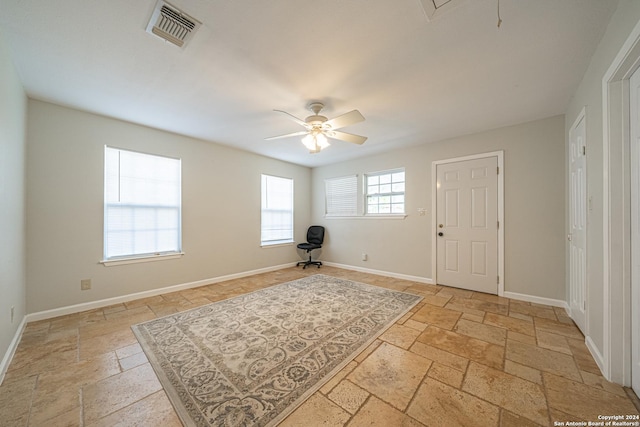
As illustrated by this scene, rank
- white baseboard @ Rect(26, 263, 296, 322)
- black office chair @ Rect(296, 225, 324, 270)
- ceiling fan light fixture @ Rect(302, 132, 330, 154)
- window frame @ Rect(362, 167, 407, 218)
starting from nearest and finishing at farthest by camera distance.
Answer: white baseboard @ Rect(26, 263, 296, 322) < ceiling fan light fixture @ Rect(302, 132, 330, 154) < window frame @ Rect(362, 167, 407, 218) < black office chair @ Rect(296, 225, 324, 270)

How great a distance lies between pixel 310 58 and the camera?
1933mm

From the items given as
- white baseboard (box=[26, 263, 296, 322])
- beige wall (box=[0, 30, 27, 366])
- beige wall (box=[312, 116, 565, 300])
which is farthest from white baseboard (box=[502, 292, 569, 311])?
beige wall (box=[0, 30, 27, 366])

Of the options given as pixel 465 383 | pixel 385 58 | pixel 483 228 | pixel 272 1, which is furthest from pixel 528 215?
pixel 272 1

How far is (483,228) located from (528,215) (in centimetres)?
56

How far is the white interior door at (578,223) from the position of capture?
7.43ft

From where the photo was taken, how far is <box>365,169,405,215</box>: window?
4582 mm

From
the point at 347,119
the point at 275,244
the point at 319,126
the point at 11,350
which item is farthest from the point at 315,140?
the point at 11,350

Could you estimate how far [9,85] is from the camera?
77.8 inches

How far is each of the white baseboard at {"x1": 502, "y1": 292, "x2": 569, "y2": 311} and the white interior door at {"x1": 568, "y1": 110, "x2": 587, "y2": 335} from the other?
296 millimetres

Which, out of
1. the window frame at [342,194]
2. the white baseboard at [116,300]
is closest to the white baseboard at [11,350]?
the white baseboard at [116,300]

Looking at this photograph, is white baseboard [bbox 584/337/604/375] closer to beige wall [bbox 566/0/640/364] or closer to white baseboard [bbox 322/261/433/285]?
beige wall [bbox 566/0/640/364]

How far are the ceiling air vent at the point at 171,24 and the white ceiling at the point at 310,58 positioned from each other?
0.05m

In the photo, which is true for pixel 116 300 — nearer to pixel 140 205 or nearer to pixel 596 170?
pixel 140 205

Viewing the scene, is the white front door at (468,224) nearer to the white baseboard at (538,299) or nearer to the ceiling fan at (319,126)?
the white baseboard at (538,299)
